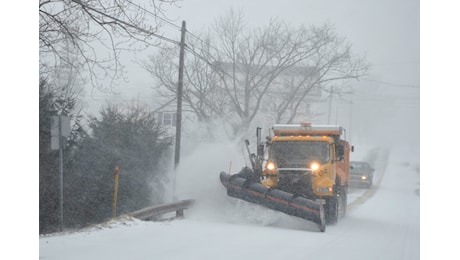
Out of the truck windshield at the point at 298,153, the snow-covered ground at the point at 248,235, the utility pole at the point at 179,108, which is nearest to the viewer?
the snow-covered ground at the point at 248,235

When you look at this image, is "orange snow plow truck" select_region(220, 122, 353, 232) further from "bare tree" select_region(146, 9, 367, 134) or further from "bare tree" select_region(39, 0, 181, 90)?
"bare tree" select_region(39, 0, 181, 90)

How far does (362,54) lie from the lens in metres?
9.29

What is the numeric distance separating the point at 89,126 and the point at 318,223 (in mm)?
5118

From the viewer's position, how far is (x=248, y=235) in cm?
883

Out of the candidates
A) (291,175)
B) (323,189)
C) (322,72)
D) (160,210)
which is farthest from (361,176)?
(160,210)

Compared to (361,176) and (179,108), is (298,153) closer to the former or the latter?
(179,108)

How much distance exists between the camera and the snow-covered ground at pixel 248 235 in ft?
23.4

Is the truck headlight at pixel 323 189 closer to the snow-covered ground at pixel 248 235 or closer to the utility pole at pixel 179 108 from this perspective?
the snow-covered ground at pixel 248 235

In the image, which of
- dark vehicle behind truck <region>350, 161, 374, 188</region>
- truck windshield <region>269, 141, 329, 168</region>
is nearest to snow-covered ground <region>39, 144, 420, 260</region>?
truck windshield <region>269, 141, 329, 168</region>

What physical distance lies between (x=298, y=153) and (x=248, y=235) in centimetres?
303

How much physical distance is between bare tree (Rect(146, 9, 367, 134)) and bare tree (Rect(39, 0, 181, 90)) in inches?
79.3

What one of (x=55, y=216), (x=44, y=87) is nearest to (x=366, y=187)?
(x=55, y=216)

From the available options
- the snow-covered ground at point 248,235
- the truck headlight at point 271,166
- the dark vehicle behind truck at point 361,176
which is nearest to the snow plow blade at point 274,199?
the snow-covered ground at point 248,235

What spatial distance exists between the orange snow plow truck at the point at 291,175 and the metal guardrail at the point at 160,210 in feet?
2.96
